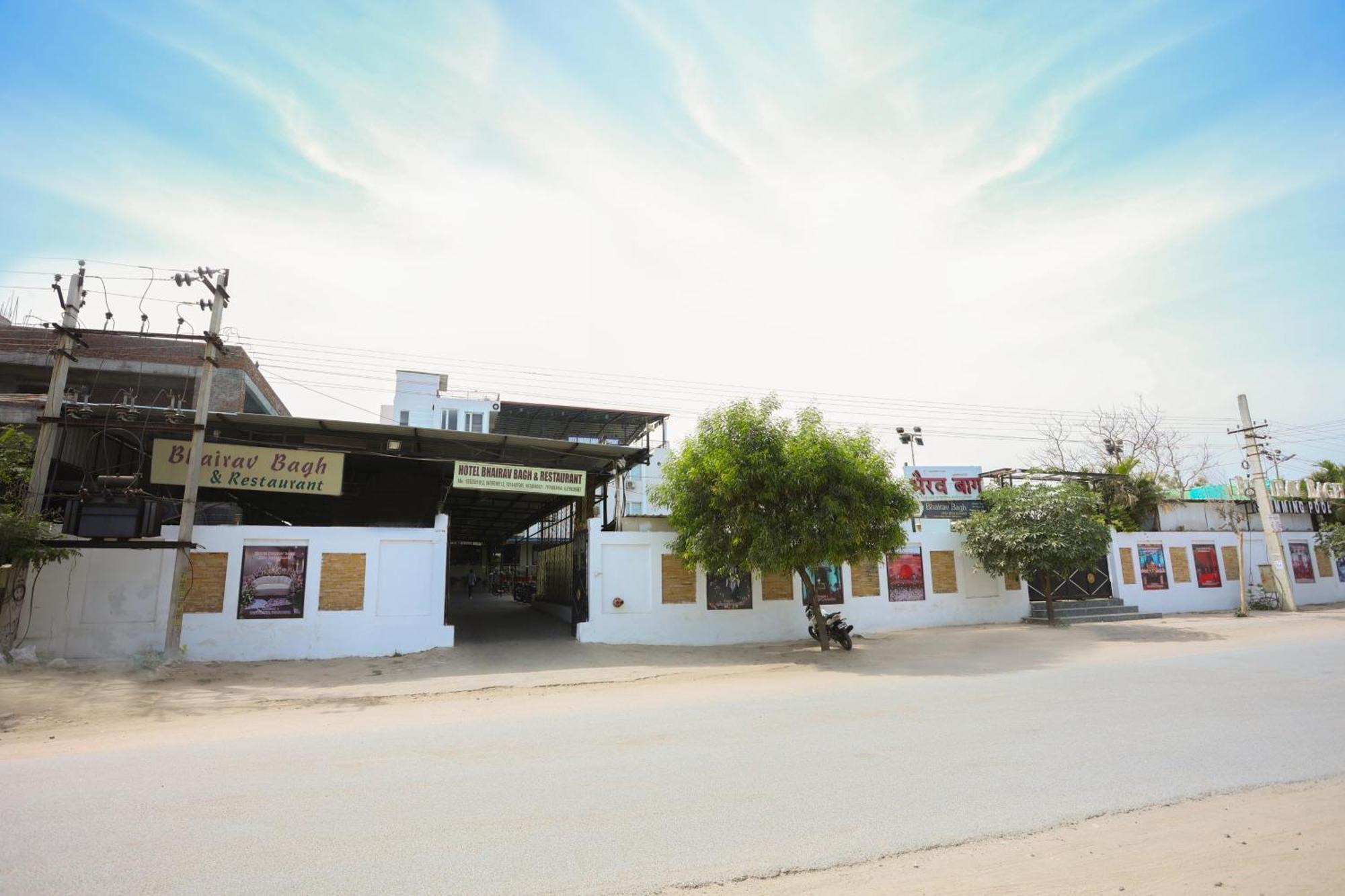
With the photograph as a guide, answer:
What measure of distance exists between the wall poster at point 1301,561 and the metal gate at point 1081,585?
10853 mm

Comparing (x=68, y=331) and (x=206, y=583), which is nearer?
(x=68, y=331)

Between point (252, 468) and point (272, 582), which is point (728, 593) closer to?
point (272, 582)

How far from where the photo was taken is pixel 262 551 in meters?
14.6

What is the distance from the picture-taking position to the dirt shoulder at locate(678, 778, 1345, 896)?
3887 mm

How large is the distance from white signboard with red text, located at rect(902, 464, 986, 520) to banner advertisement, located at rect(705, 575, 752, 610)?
8.04 m

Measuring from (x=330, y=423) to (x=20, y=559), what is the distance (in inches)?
224

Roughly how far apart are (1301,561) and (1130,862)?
1308 inches

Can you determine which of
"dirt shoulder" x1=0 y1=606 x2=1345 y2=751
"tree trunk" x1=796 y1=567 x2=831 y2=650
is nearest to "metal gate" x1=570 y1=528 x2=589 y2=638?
"dirt shoulder" x1=0 y1=606 x2=1345 y2=751

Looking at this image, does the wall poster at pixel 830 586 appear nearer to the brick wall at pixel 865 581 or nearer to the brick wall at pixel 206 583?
the brick wall at pixel 865 581

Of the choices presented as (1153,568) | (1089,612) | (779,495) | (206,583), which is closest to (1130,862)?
(779,495)

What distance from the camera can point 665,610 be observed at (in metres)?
17.5

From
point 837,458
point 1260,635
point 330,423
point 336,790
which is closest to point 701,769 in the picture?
point 336,790

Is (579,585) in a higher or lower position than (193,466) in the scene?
lower

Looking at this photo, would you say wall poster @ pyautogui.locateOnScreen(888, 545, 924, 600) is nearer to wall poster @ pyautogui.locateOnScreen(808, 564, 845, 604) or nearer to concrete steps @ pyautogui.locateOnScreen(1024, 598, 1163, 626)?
wall poster @ pyautogui.locateOnScreen(808, 564, 845, 604)
